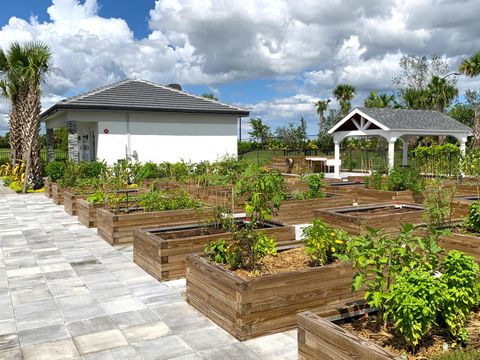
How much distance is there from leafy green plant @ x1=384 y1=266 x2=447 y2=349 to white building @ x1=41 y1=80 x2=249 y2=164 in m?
18.4

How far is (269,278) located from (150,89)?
19.8 meters

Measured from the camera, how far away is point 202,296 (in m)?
4.86

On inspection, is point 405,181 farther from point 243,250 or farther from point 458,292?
point 458,292

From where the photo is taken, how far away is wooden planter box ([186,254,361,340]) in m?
4.19

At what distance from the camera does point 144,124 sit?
21125 millimetres

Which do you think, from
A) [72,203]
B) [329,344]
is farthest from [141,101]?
[329,344]

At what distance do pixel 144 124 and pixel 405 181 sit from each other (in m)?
13.0

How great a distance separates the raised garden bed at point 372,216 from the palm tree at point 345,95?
39071mm

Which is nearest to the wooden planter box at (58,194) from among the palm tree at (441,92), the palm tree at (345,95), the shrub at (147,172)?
the shrub at (147,172)

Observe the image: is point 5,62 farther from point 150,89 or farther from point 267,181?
point 267,181

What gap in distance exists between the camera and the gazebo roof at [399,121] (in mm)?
20495

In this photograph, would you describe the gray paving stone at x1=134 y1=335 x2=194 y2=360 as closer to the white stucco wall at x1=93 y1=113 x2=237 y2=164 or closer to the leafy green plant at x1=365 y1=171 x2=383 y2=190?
the leafy green plant at x1=365 y1=171 x2=383 y2=190

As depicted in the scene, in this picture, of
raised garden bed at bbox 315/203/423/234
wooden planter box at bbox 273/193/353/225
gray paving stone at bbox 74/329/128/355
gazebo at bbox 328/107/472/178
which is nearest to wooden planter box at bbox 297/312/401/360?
gray paving stone at bbox 74/329/128/355

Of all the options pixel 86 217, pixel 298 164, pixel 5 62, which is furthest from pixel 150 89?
pixel 86 217
